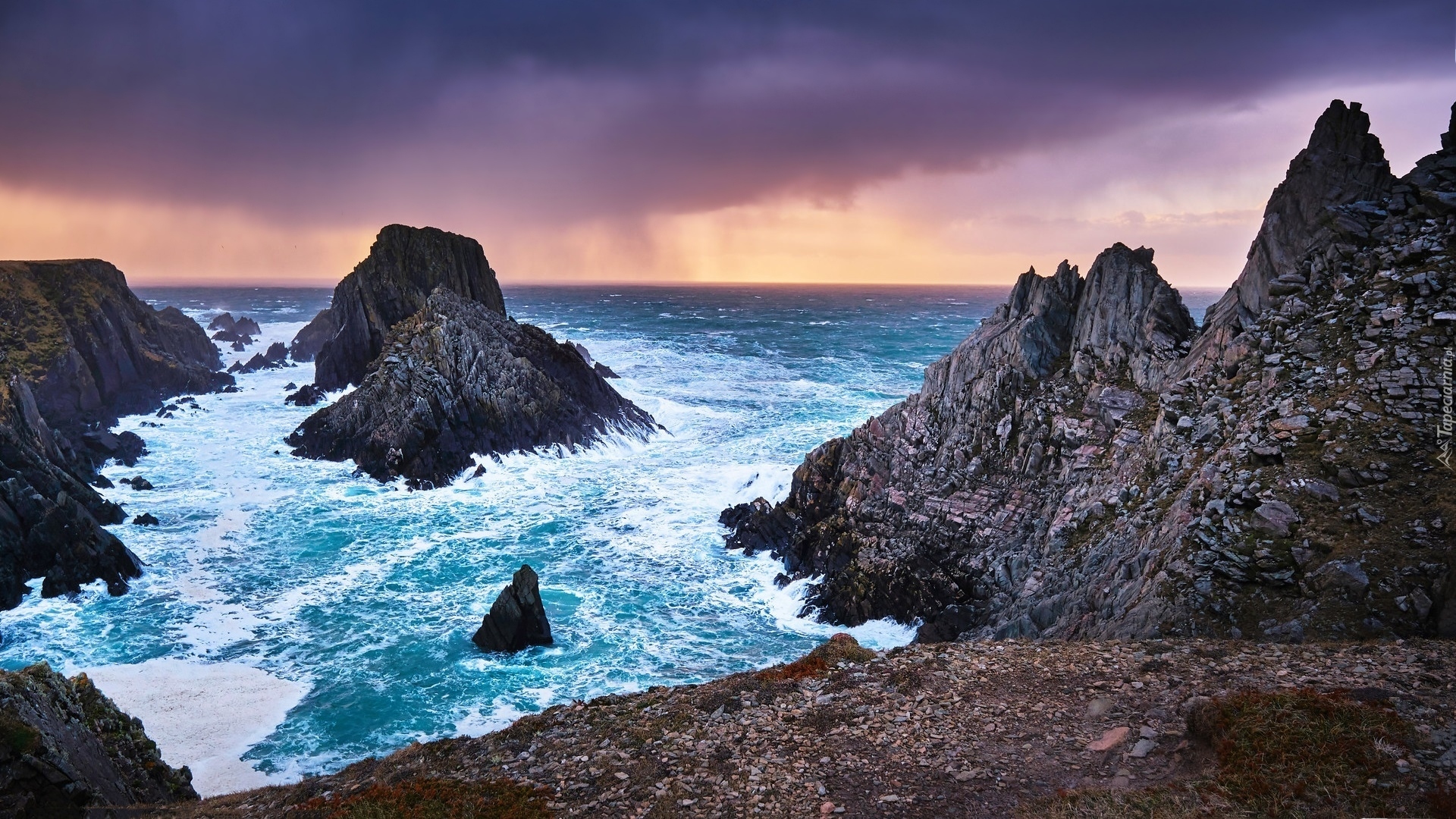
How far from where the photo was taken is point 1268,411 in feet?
60.1

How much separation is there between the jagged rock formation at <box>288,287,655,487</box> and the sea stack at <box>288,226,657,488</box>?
0.07m

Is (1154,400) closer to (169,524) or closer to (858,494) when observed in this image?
(858,494)

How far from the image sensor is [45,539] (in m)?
29.5

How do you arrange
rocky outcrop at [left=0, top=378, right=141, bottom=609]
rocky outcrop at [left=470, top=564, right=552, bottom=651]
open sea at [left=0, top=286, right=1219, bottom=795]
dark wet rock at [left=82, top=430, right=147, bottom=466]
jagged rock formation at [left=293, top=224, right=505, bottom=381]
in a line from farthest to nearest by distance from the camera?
jagged rock formation at [left=293, top=224, right=505, bottom=381] → dark wet rock at [left=82, top=430, right=147, bottom=466] → rocky outcrop at [left=0, top=378, right=141, bottom=609] → rocky outcrop at [left=470, top=564, right=552, bottom=651] → open sea at [left=0, top=286, right=1219, bottom=795]

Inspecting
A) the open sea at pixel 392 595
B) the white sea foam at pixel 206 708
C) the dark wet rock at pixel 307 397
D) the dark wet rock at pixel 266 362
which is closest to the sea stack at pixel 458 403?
the open sea at pixel 392 595

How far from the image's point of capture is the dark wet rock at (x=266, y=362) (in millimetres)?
85312

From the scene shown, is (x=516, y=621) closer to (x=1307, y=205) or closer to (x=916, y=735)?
(x=916, y=735)

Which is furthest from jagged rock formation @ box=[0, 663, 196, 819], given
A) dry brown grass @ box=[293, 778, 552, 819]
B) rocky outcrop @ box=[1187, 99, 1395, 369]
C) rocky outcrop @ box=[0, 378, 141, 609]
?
rocky outcrop @ box=[1187, 99, 1395, 369]

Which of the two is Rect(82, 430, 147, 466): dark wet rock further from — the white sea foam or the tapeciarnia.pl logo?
the tapeciarnia.pl logo

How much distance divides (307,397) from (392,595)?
1745 inches

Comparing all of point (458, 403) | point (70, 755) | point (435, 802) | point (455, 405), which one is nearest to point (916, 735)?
point (435, 802)

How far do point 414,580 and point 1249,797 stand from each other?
2934cm

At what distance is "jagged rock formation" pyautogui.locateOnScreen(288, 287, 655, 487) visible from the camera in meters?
46.0

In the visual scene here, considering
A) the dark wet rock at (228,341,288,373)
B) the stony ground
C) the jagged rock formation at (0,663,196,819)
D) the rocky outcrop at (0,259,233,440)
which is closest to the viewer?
the stony ground
